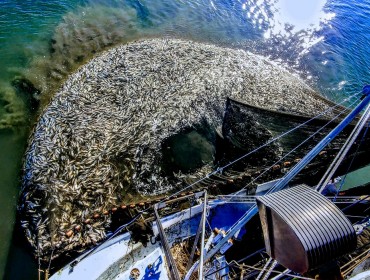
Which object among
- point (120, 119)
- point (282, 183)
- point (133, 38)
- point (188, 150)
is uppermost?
point (282, 183)

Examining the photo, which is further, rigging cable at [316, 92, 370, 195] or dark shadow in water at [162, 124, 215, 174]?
dark shadow in water at [162, 124, 215, 174]

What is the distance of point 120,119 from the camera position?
12.0 m

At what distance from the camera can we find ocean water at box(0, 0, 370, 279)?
1088cm

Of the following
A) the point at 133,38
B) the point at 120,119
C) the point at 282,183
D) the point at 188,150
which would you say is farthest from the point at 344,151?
the point at 133,38

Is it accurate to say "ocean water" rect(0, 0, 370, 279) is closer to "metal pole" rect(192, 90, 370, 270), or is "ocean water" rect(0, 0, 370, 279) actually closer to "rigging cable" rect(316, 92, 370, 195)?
"metal pole" rect(192, 90, 370, 270)

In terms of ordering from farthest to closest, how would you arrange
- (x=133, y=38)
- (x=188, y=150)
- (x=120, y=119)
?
(x=133, y=38)
(x=120, y=119)
(x=188, y=150)

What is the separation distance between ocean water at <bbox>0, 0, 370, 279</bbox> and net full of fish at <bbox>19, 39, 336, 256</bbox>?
0.68 m

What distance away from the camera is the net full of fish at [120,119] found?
30.2ft

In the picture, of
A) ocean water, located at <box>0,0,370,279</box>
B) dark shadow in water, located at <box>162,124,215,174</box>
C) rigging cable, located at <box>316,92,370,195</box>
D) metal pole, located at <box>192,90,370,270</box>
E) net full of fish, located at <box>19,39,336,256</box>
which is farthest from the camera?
dark shadow in water, located at <box>162,124,215,174</box>

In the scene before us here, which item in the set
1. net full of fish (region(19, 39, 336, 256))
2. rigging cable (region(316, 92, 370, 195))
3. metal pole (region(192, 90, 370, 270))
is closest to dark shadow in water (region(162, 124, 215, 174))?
net full of fish (region(19, 39, 336, 256))

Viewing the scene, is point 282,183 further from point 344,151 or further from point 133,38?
point 133,38

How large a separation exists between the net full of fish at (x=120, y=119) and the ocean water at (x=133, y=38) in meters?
0.68

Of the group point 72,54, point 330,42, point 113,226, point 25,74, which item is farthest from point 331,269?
point 330,42

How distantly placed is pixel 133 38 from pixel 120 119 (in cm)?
678
